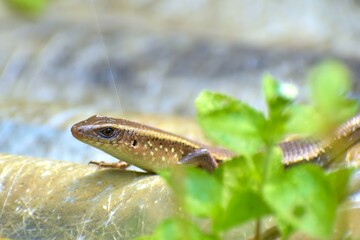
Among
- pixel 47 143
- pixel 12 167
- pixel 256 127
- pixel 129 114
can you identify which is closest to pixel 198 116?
pixel 256 127

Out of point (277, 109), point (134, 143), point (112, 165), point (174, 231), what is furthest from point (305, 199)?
point (134, 143)

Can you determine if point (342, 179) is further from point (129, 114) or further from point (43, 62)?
point (43, 62)

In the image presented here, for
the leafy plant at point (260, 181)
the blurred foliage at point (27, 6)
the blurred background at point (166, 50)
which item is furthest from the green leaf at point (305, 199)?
the blurred background at point (166, 50)

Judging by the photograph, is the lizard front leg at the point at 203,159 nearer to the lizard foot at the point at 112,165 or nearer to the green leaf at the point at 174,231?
the lizard foot at the point at 112,165

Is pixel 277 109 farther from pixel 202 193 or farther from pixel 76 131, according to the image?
pixel 76 131

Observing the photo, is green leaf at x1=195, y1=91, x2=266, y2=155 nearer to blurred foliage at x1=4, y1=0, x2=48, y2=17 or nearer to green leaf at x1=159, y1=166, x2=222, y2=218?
green leaf at x1=159, y1=166, x2=222, y2=218
